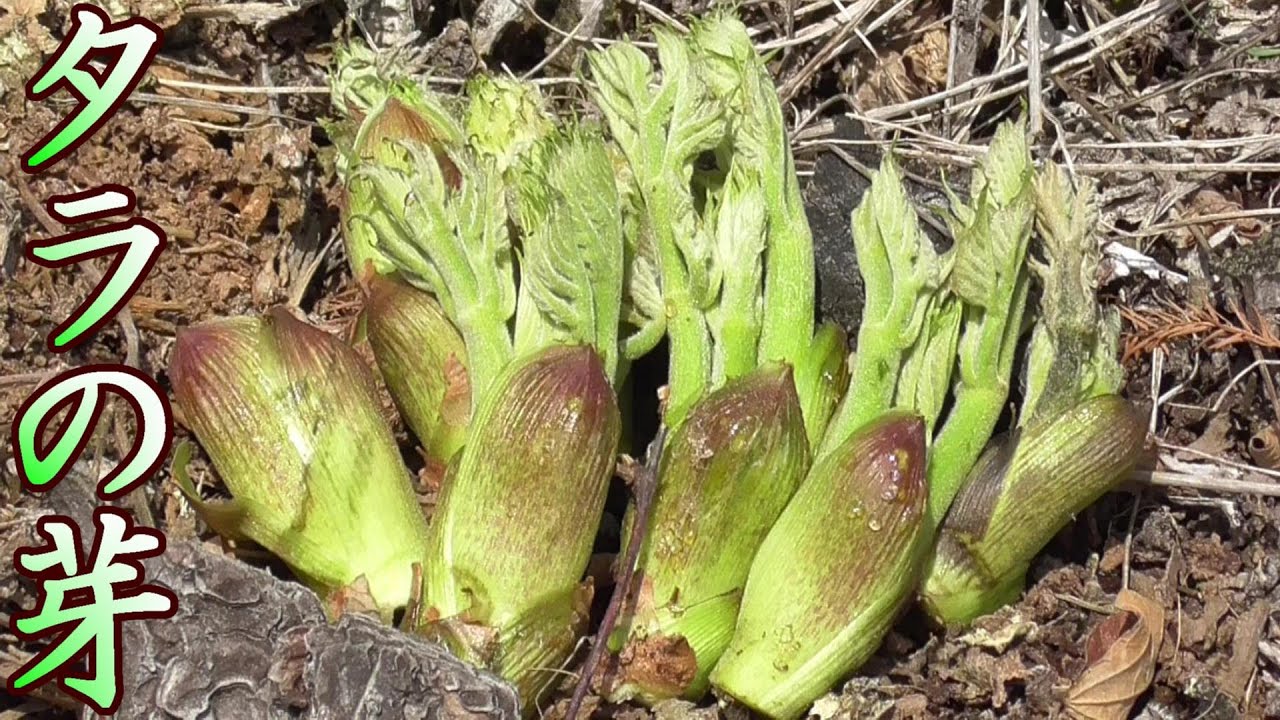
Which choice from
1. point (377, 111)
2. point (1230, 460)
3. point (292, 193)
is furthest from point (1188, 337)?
point (292, 193)

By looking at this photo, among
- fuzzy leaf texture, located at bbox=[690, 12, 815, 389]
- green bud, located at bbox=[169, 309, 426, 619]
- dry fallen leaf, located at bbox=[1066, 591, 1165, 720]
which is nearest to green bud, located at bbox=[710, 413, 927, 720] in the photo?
fuzzy leaf texture, located at bbox=[690, 12, 815, 389]

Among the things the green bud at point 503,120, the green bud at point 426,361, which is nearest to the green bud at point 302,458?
the green bud at point 426,361

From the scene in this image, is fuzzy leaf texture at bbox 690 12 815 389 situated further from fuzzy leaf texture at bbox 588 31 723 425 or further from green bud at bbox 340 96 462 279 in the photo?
green bud at bbox 340 96 462 279

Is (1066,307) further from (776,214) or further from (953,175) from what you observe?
(953,175)

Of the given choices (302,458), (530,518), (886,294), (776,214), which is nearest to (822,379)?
(886,294)

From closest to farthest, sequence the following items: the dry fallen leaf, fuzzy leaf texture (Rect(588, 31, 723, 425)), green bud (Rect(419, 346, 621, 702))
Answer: green bud (Rect(419, 346, 621, 702)) → the dry fallen leaf → fuzzy leaf texture (Rect(588, 31, 723, 425))

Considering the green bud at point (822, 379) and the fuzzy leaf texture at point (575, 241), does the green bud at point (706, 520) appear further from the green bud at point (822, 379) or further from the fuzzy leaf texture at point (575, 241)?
the fuzzy leaf texture at point (575, 241)
